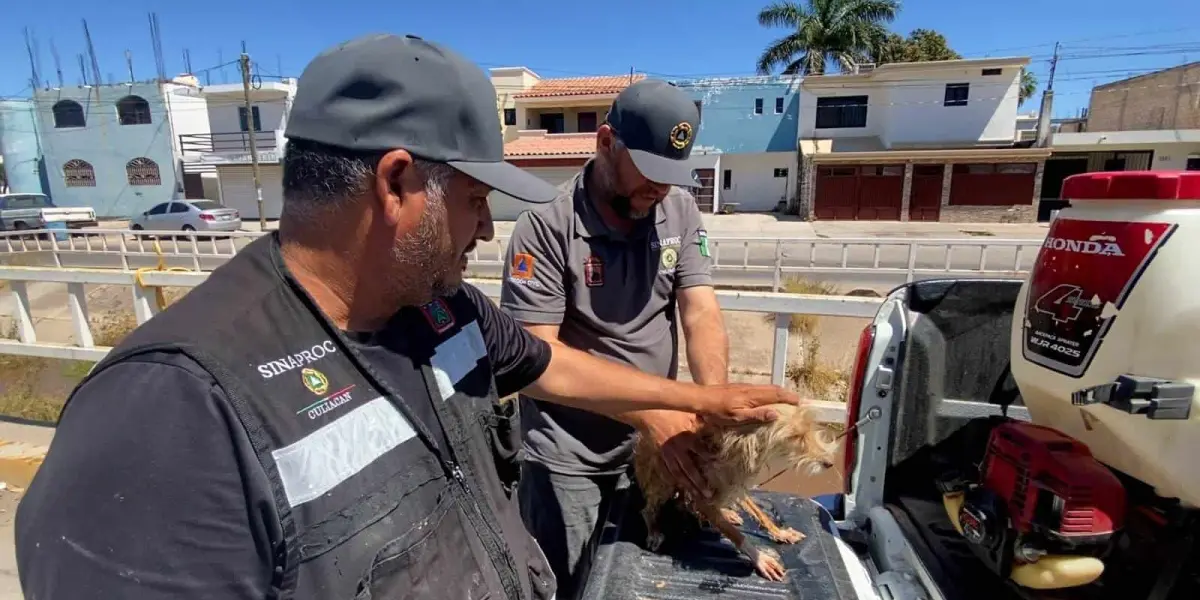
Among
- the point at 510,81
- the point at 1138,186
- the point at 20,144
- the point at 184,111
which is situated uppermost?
the point at 510,81

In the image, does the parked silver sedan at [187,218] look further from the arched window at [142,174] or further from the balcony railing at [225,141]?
the arched window at [142,174]

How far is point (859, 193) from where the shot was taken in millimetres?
30750

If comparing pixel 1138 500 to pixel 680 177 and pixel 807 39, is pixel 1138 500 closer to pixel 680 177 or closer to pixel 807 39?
pixel 680 177

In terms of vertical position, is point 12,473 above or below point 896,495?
below

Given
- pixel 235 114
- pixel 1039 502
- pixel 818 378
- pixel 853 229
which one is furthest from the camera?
pixel 235 114

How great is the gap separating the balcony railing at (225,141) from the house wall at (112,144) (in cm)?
94

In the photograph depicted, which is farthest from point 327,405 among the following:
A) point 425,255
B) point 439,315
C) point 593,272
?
point 593,272

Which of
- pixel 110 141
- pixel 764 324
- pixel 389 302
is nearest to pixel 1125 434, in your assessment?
pixel 389 302

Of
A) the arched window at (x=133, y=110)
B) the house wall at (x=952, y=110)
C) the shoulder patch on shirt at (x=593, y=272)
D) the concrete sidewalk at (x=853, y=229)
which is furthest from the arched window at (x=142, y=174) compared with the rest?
the shoulder patch on shirt at (x=593, y=272)

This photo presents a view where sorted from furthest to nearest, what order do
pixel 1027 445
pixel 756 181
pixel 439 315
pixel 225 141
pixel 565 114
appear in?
pixel 225 141 → pixel 565 114 → pixel 756 181 → pixel 1027 445 → pixel 439 315

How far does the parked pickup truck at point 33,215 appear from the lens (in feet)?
87.5

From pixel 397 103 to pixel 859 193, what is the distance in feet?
107

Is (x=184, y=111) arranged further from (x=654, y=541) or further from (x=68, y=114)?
(x=654, y=541)

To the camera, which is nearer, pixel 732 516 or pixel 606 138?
pixel 732 516
